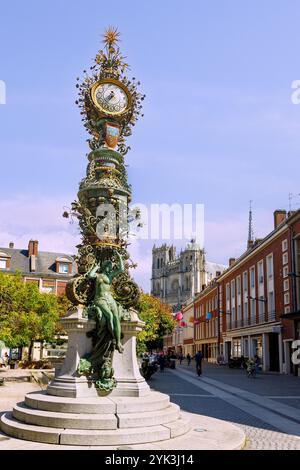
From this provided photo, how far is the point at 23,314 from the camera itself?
28656mm

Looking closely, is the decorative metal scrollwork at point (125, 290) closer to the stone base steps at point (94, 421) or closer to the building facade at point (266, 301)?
the stone base steps at point (94, 421)

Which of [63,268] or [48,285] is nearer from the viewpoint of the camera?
[48,285]

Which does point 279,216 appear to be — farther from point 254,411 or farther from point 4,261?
point 4,261

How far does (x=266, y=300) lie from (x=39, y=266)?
28.7m

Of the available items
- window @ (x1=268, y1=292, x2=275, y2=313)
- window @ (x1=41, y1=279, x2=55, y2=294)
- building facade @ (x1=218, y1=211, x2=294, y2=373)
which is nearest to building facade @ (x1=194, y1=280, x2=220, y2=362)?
building facade @ (x1=218, y1=211, x2=294, y2=373)

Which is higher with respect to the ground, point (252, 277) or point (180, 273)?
point (180, 273)

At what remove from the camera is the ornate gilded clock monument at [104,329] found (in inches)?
309

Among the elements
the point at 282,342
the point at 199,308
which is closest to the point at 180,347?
the point at 199,308

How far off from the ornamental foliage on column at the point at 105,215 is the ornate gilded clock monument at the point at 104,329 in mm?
22

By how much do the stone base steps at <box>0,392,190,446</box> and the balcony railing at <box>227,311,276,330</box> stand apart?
31.1 m

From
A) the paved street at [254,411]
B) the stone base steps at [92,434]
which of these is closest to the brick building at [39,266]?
the paved street at [254,411]

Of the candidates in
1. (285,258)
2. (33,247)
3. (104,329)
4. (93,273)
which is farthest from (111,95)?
(33,247)

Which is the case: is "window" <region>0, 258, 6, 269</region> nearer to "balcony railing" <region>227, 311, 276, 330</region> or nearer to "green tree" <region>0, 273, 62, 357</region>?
"green tree" <region>0, 273, 62, 357</region>

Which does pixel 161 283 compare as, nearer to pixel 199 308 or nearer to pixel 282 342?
pixel 199 308
